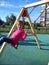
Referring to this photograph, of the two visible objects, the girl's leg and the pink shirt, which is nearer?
the girl's leg

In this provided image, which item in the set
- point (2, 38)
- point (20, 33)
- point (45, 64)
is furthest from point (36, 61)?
point (2, 38)

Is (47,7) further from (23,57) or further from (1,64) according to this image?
(1,64)

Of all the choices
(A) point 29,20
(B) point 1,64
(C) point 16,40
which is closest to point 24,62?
(B) point 1,64

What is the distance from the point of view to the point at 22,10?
6.58 meters

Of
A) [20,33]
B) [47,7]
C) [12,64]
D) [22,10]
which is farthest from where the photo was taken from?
[47,7]

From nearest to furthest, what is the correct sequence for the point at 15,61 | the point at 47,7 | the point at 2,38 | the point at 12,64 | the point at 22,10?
the point at 2,38
the point at 12,64
the point at 15,61
the point at 22,10
the point at 47,7

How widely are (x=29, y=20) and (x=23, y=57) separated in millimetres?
1641

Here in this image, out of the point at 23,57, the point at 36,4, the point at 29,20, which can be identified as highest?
the point at 36,4

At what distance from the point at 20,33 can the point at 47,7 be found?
8.21 ft

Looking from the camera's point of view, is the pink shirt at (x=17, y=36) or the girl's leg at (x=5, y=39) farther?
the pink shirt at (x=17, y=36)

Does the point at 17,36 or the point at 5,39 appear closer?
the point at 5,39

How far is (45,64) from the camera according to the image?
5832mm

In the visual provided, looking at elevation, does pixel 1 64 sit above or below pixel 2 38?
below

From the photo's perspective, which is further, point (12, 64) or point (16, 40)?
point (12, 64)
